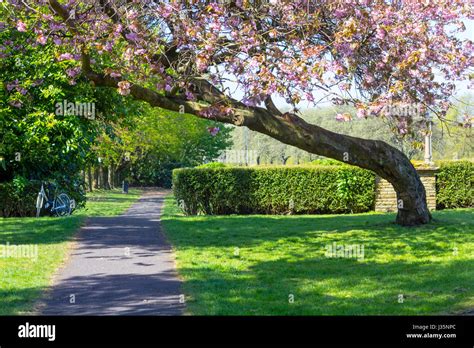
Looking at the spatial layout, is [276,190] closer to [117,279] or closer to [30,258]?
[30,258]

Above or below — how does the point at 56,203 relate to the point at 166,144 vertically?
below

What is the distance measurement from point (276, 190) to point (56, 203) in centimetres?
730

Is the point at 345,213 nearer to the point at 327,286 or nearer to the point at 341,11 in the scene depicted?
the point at 341,11

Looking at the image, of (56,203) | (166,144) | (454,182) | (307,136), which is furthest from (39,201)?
(166,144)

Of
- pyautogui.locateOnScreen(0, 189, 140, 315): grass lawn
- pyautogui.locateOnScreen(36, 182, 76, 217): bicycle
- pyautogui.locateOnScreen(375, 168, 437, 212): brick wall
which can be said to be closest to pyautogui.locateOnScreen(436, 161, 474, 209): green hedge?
pyautogui.locateOnScreen(375, 168, 437, 212): brick wall

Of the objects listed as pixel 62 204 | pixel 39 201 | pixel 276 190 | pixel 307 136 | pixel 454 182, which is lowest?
pixel 62 204

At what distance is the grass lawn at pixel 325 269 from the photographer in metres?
7.92

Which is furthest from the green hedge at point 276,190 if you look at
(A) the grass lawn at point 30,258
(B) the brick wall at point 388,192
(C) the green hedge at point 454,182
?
(A) the grass lawn at point 30,258

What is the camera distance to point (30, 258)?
38.5 feet

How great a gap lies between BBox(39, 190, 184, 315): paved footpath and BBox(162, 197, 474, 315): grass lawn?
1.04 ft

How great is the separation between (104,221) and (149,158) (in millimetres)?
36091

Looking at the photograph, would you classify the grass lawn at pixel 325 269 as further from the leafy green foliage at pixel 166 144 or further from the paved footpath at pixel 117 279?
the leafy green foliage at pixel 166 144

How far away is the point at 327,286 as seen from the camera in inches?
360
